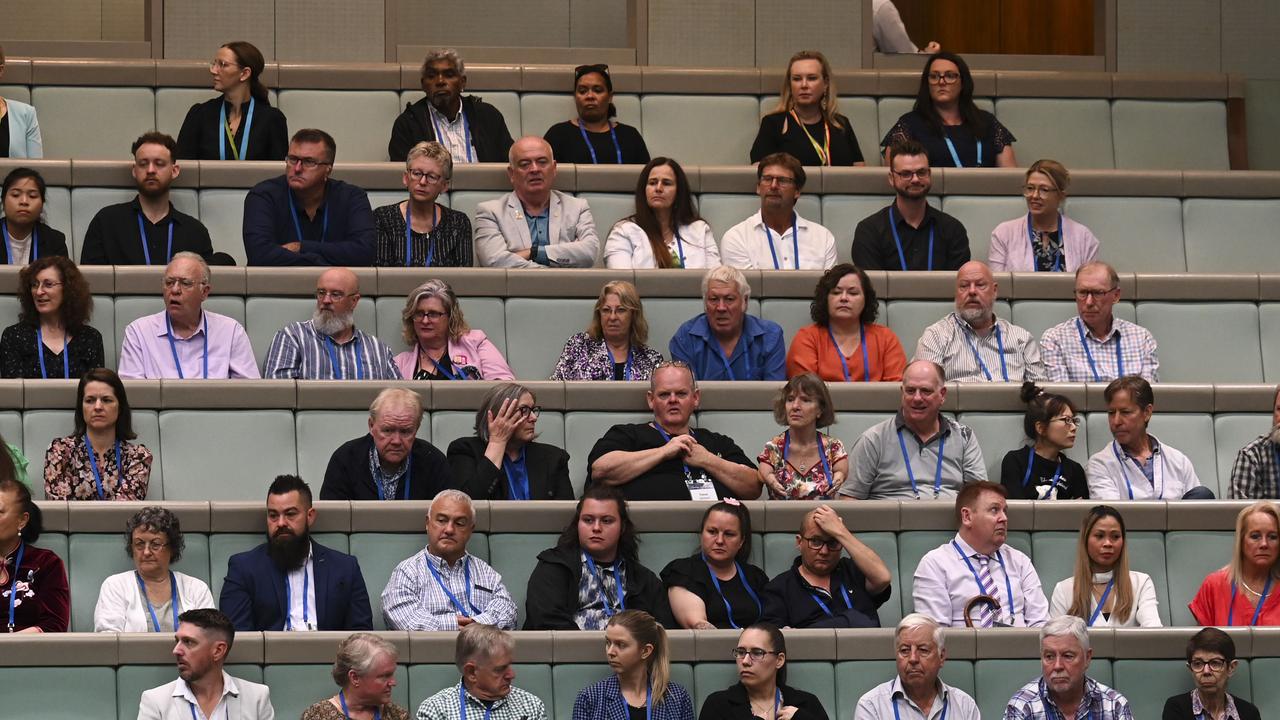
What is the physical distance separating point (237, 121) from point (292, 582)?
3113 mm

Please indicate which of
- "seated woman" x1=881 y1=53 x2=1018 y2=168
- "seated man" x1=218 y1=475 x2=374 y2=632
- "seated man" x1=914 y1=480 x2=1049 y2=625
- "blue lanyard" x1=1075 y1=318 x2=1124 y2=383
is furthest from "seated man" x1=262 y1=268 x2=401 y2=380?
"seated woman" x1=881 y1=53 x2=1018 y2=168

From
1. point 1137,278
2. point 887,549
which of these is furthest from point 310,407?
point 1137,278

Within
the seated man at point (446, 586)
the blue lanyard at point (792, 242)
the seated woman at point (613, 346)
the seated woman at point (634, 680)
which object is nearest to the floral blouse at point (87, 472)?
the seated man at point (446, 586)

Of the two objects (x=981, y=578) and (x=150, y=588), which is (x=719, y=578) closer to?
(x=981, y=578)

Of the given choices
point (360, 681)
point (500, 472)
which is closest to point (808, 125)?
point (500, 472)

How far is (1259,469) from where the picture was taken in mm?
7523

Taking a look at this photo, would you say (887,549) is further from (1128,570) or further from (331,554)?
(331,554)

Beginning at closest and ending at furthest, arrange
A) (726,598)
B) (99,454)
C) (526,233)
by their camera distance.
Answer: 1. (726,598)
2. (99,454)
3. (526,233)

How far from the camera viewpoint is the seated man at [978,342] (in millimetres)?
7973

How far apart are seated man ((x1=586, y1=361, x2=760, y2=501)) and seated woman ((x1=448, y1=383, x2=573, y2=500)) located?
0.50 ft

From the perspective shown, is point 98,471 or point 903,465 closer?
point 98,471

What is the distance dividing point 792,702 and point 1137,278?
10.0ft

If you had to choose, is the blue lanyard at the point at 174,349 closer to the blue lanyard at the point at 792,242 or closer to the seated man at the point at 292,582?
the seated man at the point at 292,582

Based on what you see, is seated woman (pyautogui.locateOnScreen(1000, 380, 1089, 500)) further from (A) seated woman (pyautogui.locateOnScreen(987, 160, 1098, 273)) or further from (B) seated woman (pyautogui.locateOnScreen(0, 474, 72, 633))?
(B) seated woman (pyautogui.locateOnScreen(0, 474, 72, 633))
